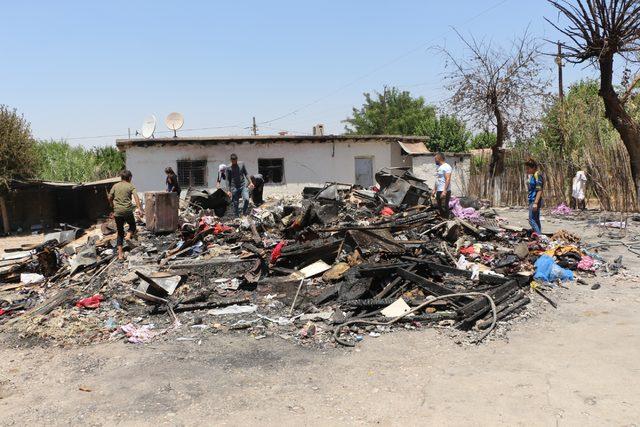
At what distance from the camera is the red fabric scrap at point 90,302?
266 inches

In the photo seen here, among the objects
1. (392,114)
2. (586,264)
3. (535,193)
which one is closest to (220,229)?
(535,193)

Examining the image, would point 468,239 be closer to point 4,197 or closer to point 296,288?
point 296,288

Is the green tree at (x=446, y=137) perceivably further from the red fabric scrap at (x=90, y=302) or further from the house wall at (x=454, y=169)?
the red fabric scrap at (x=90, y=302)

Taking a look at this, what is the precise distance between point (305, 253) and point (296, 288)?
0.86 metres

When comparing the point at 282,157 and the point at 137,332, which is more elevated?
the point at 282,157

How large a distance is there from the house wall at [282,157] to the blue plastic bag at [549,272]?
14.4 m

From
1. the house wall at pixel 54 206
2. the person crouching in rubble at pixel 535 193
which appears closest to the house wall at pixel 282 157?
the house wall at pixel 54 206

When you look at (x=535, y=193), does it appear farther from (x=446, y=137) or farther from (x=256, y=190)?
(x=446, y=137)

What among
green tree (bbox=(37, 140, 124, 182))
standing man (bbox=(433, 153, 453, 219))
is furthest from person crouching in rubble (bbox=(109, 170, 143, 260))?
green tree (bbox=(37, 140, 124, 182))

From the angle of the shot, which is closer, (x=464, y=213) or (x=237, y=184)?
(x=464, y=213)

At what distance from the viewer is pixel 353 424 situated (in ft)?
11.8

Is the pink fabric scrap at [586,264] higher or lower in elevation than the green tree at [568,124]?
lower

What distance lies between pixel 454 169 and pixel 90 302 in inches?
659

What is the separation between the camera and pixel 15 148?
18891 millimetres
